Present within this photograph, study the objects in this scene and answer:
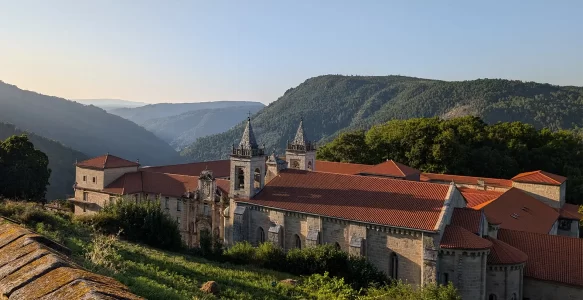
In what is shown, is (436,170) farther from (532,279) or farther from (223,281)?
(223,281)

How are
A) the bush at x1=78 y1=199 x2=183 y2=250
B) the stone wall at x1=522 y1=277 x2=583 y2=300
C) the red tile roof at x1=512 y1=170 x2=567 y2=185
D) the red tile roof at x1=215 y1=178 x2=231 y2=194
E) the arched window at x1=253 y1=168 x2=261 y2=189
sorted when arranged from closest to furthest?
the stone wall at x1=522 y1=277 x2=583 y2=300
the bush at x1=78 y1=199 x2=183 y2=250
the arched window at x1=253 y1=168 x2=261 y2=189
the red tile roof at x1=215 y1=178 x2=231 y2=194
the red tile roof at x1=512 y1=170 x2=567 y2=185

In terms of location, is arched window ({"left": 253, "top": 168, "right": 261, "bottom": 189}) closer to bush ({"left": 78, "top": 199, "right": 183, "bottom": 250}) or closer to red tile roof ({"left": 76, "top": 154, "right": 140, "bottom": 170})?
bush ({"left": 78, "top": 199, "right": 183, "bottom": 250})

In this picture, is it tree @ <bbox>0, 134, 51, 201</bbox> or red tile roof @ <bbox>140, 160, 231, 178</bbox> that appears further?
red tile roof @ <bbox>140, 160, 231, 178</bbox>

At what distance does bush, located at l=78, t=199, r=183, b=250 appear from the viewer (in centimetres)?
2705

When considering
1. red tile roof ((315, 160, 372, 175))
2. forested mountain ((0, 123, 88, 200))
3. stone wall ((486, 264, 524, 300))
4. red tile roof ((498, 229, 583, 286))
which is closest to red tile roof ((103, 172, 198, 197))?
red tile roof ((315, 160, 372, 175))

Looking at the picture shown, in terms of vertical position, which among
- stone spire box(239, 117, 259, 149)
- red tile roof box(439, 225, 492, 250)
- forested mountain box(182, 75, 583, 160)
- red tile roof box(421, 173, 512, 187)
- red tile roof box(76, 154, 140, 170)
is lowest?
red tile roof box(439, 225, 492, 250)

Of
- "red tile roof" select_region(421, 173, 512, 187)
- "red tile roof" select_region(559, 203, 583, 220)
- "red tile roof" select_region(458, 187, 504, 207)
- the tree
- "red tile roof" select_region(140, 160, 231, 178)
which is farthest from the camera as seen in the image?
"red tile roof" select_region(140, 160, 231, 178)

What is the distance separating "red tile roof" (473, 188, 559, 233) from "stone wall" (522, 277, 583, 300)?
22.4 feet

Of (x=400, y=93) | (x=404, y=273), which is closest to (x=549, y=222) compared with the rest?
(x=404, y=273)

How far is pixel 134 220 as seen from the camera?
27.9 metres

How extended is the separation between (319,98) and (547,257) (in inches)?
6871

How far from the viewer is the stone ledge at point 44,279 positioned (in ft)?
15.7

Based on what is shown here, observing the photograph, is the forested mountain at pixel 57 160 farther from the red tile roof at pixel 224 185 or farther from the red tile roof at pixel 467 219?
the red tile roof at pixel 467 219

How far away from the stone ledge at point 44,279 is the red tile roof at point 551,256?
27603 millimetres
